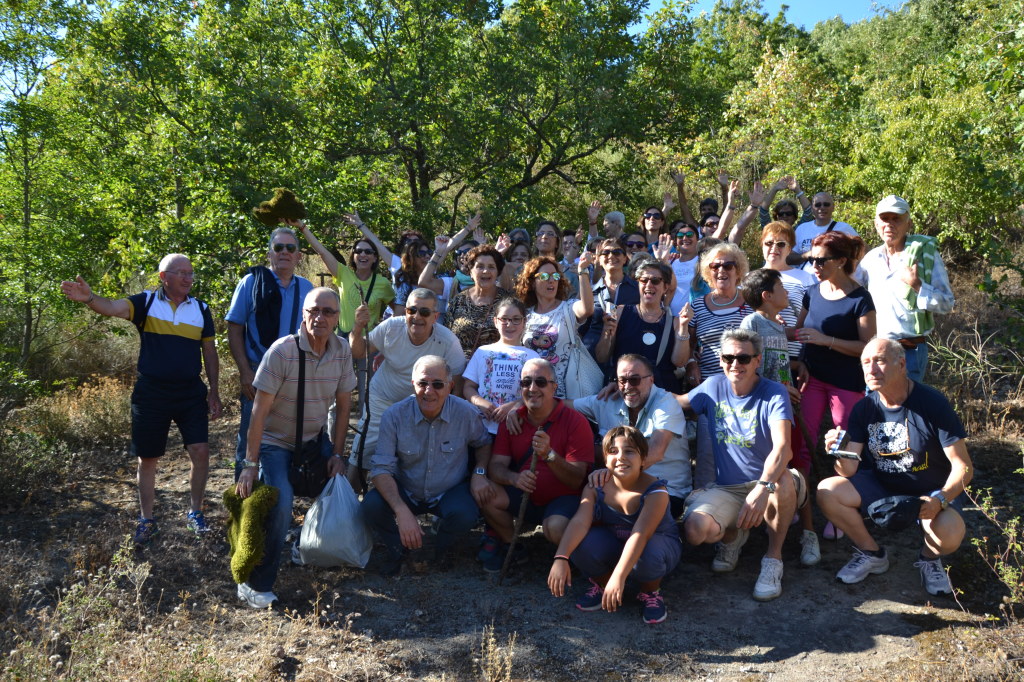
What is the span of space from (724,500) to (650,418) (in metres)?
0.65

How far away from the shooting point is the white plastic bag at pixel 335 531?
472cm

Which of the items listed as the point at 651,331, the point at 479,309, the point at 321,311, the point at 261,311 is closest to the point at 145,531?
the point at 261,311

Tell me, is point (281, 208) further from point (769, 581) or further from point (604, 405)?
point (769, 581)

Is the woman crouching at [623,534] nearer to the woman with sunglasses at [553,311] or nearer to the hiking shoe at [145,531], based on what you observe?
the woman with sunglasses at [553,311]

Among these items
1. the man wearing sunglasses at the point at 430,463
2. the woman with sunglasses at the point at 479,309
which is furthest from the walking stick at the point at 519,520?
the woman with sunglasses at the point at 479,309

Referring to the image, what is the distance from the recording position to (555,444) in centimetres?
492

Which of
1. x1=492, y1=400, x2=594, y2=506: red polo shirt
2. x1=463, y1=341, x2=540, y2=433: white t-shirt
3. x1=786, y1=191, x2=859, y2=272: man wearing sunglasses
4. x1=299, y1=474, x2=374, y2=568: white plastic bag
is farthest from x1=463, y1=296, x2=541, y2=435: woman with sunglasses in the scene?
x1=786, y1=191, x2=859, y2=272: man wearing sunglasses

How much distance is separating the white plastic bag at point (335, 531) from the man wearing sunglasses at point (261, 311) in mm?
1082

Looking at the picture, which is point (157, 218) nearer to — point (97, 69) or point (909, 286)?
point (97, 69)

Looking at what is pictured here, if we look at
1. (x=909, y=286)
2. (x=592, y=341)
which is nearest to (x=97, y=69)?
(x=592, y=341)

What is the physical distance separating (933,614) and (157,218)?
25.1 ft

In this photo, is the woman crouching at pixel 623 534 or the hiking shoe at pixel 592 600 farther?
the hiking shoe at pixel 592 600

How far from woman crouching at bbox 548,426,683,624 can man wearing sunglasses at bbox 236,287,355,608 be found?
1578 mm

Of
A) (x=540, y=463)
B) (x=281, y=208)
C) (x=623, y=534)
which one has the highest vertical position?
(x=281, y=208)
